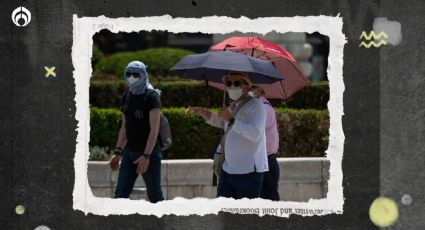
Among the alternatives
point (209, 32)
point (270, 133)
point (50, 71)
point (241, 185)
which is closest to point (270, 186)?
point (270, 133)

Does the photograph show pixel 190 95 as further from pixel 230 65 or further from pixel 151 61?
pixel 230 65

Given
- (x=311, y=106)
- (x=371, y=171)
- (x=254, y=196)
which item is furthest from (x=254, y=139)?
(x=311, y=106)

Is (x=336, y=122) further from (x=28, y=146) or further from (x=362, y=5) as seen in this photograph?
(x=28, y=146)

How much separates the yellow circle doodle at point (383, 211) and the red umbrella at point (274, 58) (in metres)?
1.94

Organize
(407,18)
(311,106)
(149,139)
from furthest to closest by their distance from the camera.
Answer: (311,106)
(149,139)
(407,18)

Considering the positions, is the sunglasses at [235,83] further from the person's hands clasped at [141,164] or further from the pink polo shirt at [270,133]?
the person's hands clasped at [141,164]

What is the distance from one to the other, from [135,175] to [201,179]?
200 centimetres

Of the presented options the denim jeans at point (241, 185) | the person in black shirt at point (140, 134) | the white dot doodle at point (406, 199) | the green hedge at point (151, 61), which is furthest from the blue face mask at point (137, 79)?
the green hedge at point (151, 61)

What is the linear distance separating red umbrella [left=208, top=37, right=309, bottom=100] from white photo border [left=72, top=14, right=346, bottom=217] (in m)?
1.53

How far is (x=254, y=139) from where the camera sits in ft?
19.9

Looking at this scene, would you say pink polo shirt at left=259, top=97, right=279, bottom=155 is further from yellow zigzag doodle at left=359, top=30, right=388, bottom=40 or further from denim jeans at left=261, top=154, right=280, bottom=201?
yellow zigzag doodle at left=359, top=30, right=388, bottom=40

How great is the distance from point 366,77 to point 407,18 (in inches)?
19.6

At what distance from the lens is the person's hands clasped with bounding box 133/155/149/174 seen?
268 inches

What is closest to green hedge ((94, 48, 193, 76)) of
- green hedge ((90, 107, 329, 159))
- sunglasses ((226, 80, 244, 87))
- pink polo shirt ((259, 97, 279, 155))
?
green hedge ((90, 107, 329, 159))
